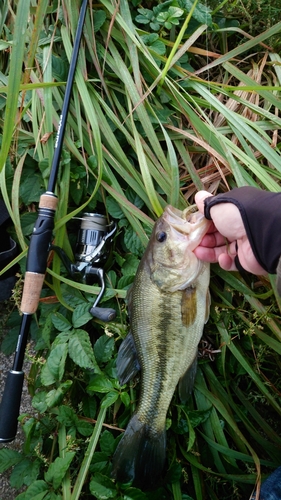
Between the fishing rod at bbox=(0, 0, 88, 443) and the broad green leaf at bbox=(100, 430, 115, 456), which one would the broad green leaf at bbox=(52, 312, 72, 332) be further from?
the broad green leaf at bbox=(100, 430, 115, 456)

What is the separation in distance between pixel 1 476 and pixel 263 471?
4.96 ft

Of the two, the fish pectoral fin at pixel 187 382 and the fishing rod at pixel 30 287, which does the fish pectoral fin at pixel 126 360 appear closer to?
the fish pectoral fin at pixel 187 382

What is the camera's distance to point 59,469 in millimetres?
1883

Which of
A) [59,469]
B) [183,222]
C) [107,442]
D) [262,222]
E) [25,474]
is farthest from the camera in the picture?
[25,474]

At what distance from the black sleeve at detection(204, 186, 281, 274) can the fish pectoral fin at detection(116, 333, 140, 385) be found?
77cm

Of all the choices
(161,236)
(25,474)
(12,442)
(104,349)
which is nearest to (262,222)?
(161,236)

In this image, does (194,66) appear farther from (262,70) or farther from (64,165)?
(64,165)

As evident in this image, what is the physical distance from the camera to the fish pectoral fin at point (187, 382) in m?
2.00

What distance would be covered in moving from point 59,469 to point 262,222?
1.45 meters

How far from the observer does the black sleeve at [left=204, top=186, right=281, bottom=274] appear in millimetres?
1509

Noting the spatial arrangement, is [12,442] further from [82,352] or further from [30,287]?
[30,287]

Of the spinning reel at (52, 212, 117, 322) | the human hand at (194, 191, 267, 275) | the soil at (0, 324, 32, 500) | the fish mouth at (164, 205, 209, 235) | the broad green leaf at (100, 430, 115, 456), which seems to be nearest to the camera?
the human hand at (194, 191, 267, 275)

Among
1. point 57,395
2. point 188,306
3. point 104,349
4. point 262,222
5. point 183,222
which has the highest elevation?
point 262,222

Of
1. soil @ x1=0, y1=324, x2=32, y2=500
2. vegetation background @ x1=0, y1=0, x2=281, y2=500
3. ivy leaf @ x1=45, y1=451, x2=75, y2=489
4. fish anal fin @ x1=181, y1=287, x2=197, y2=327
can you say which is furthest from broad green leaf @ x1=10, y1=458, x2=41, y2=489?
fish anal fin @ x1=181, y1=287, x2=197, y2=327
